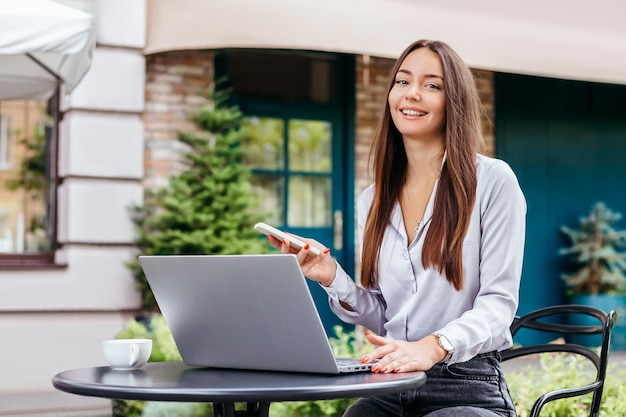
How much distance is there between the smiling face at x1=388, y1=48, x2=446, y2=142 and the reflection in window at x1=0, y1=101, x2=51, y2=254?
14.1 feet

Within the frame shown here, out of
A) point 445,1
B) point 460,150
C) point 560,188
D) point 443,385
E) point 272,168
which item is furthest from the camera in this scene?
point 560,188

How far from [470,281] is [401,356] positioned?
1.13 ft

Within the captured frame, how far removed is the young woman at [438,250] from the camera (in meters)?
2.10

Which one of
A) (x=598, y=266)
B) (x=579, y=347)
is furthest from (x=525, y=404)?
(x=598, y=266)

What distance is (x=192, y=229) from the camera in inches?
235

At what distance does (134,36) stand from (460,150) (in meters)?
4.24

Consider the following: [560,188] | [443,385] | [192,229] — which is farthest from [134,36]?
[443,385]

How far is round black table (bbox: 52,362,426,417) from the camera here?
166cm

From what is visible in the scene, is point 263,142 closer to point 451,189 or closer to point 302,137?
point 302,137

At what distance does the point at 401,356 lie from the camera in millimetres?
1916

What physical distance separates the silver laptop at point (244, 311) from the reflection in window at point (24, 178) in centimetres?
432

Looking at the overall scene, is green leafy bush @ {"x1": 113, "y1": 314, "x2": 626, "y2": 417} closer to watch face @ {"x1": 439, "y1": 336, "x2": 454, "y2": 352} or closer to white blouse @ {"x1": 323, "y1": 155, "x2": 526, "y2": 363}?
white blouse @ {"x1": 323, "y1": 155, "x2": 526, "y2": 363}

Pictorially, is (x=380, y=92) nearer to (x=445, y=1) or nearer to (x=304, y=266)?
(x=445, y=1)

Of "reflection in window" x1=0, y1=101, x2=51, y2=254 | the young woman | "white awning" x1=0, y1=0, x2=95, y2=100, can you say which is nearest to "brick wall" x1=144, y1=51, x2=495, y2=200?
"reflection in window" x1=0, y1=101, x2=51, y2=254
